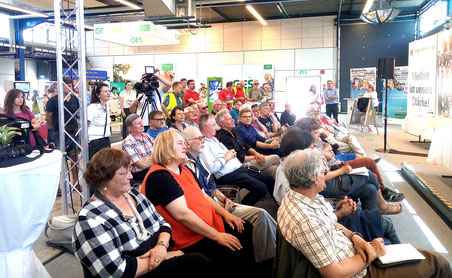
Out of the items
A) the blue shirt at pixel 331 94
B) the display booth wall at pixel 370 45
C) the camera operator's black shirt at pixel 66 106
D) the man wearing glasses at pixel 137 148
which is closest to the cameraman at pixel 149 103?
the camera operator's black shirt at pixel 66 106

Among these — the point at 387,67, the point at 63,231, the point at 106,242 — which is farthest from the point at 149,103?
the point at 387,67

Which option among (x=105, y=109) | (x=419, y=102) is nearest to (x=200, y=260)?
(x=105, y=109)

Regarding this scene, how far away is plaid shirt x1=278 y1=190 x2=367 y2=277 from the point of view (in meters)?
1.76

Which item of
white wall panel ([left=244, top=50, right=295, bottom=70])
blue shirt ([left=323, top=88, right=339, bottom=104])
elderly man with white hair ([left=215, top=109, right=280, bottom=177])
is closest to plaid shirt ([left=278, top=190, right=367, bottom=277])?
elderly man with white hair ([left=215, top=109, right=280, bottom=177])

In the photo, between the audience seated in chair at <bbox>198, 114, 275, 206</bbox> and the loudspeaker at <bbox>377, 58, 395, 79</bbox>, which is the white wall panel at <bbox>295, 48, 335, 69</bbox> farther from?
the audience seated in chair at <bbox>198, 114, 275, 206</bbox>

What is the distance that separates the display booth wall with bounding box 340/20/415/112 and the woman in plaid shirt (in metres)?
15.6

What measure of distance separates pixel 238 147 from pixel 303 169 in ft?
8.27

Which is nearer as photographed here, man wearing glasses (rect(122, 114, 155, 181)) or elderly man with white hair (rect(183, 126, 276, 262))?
elderly man with white hair (rect(183, 126, 276, 262))

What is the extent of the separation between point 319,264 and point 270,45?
1691 cm

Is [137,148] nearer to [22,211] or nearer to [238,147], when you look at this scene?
[238,147]

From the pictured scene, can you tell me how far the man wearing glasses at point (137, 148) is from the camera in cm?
381

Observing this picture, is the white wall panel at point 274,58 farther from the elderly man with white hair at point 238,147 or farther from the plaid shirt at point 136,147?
the plaid shirt at point 136,147

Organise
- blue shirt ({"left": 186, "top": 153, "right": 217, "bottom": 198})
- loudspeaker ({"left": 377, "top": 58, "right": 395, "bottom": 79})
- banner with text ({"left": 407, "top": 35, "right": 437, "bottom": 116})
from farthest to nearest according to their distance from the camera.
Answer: banner with text ({"left": 407, "top": 35, "right": 437, "bottom": 116})
loudspeaker ({"left": 377, "top": 58, "right": 395, "bottom": 79})
blue shirt ({"left": 186, "top": 153, "right": 217, "bottom": 198})

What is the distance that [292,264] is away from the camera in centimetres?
184
